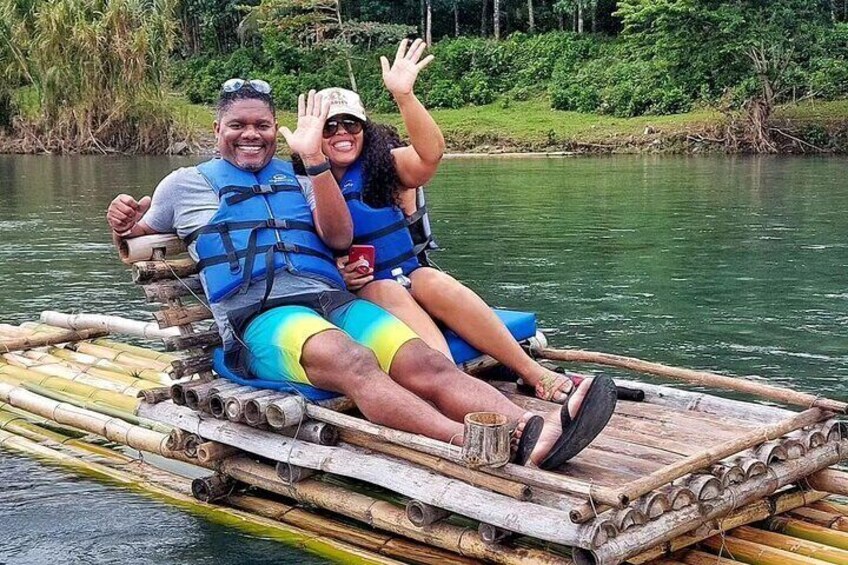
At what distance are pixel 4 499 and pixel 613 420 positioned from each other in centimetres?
341

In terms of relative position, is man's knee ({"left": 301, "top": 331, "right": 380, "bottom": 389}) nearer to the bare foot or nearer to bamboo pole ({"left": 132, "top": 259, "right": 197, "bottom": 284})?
the bare foot

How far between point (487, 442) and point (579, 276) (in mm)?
9617

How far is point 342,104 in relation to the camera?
613 cm

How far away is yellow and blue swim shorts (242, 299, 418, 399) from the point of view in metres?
5.66

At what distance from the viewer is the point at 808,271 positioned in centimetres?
1434

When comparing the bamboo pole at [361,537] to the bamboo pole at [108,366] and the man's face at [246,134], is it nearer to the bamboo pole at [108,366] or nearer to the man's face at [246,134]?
the man's face at [246,134]

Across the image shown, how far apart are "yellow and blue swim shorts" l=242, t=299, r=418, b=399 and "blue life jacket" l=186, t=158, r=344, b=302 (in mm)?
192

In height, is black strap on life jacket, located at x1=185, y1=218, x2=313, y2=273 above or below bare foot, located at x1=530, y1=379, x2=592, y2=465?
above

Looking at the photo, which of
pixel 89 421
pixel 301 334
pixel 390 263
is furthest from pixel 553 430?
pixel 89 421

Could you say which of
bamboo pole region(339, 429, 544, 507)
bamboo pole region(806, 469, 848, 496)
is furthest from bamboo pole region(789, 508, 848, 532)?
bamboo pole region(339, 429, 544, 507)

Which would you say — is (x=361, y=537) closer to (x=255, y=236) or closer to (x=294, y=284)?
(x=294, y=284)

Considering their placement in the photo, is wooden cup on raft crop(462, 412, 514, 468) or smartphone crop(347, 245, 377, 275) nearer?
wooden cup on raft crop(462, 412, 514, 468)

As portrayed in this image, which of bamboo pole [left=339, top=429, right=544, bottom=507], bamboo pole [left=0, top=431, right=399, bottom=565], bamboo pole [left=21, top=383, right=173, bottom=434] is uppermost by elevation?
bamboo pole [left=339, top=429, right=544, bottom=507]

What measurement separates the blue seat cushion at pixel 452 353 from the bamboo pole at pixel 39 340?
10.9ft
